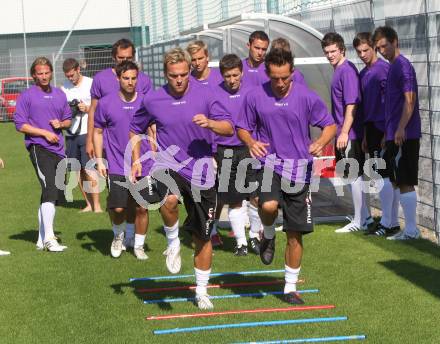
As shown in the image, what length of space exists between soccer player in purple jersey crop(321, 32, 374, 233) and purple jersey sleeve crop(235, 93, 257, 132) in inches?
113

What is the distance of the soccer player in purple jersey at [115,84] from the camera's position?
10.4 meters

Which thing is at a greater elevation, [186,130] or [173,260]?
[186,130]

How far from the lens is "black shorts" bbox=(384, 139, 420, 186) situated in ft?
33.8

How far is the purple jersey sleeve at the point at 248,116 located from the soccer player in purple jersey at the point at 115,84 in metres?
2.46

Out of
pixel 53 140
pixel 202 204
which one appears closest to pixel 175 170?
pixel 202 204

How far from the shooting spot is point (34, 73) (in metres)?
10.6

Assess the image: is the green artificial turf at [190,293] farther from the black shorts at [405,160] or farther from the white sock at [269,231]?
the black shorts at [405,160]

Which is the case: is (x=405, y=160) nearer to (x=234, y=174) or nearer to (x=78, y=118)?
(x=234, y=174)

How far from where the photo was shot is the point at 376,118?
35.7 ft

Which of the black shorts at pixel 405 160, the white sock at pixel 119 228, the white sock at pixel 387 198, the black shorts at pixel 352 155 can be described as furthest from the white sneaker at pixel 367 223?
the white sock at pixel 119 228

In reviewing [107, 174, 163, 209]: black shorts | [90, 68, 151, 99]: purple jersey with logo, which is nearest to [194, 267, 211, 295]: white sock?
[107, 174, 163, 209]: black shorts

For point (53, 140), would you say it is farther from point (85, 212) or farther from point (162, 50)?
point (162, 50)

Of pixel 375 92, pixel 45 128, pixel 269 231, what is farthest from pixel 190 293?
pixel 375 92

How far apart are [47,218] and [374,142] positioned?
3.93 m
